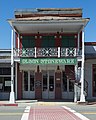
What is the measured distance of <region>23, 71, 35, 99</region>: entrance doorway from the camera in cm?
2925

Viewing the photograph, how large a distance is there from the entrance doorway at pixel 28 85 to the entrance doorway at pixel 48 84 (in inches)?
41.0

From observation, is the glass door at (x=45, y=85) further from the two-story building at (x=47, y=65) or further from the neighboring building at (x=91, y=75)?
the neighboring building at (x=91, y=75)

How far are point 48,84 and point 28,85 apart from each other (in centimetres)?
188

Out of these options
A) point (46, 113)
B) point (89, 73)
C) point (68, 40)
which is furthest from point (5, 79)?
point (46, 113)

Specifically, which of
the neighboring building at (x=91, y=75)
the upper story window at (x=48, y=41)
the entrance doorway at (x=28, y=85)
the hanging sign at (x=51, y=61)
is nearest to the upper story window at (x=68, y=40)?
the upper story window at (x=48, y=41)

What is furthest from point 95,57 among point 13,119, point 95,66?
point 13,119

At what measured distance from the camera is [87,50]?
98.2 feet

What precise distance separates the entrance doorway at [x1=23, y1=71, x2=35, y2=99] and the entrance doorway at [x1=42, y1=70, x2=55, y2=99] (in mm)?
1041

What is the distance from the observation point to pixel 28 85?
96.3 feet

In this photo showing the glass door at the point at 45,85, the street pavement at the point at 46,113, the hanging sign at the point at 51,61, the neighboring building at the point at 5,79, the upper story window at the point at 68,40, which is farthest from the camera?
the upper story window at the point at 68,40

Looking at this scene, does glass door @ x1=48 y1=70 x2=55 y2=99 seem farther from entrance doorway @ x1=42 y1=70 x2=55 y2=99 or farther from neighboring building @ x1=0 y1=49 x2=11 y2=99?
neighboring building @ x1=0 y1=49 x2=11 y2=99

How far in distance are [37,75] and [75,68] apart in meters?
4.00

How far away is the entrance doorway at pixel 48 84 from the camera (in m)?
29.2

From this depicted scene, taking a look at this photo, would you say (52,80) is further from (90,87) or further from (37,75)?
(90,87)
